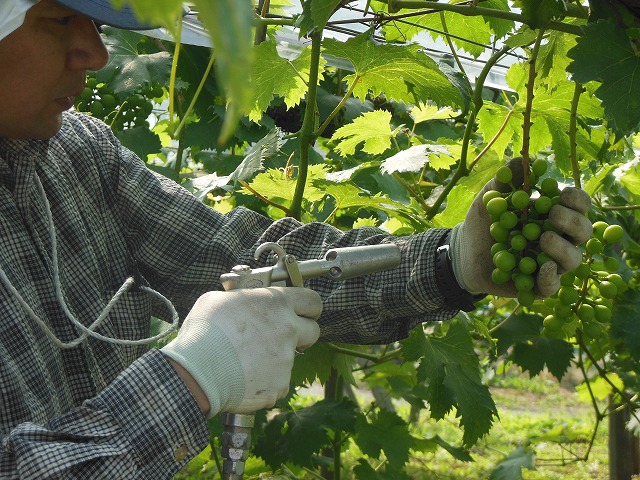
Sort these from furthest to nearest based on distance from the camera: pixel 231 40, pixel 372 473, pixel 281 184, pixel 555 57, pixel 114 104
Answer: pixel 372 473, pixel 114 104, pixel 281 184, pixel 555 57, pixel 231 40

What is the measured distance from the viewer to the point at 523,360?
2973mm

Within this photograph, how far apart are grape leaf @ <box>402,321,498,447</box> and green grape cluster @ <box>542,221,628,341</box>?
Answer: 311 mm

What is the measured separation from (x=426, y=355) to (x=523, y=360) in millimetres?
849

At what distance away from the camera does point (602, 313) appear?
1.89 meters

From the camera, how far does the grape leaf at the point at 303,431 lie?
2.70 metres

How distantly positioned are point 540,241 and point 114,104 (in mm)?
1784

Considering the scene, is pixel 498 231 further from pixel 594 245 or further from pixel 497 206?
pixel 594 245

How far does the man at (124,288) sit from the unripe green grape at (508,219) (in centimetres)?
7

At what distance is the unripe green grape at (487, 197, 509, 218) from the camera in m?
1.47

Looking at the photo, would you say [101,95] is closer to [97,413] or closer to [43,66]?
[43,66]

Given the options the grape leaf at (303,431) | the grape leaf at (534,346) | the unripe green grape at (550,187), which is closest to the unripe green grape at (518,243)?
the unripe green grape at (550,187)

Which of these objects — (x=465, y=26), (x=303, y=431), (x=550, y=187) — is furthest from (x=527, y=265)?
(x=303, y=431)

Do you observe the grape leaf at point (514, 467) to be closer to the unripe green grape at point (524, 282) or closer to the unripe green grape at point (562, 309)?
the unripe green grape at point (562, 309)

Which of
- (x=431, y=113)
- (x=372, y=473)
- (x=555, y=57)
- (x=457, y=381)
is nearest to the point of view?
(x=555, y=57)
